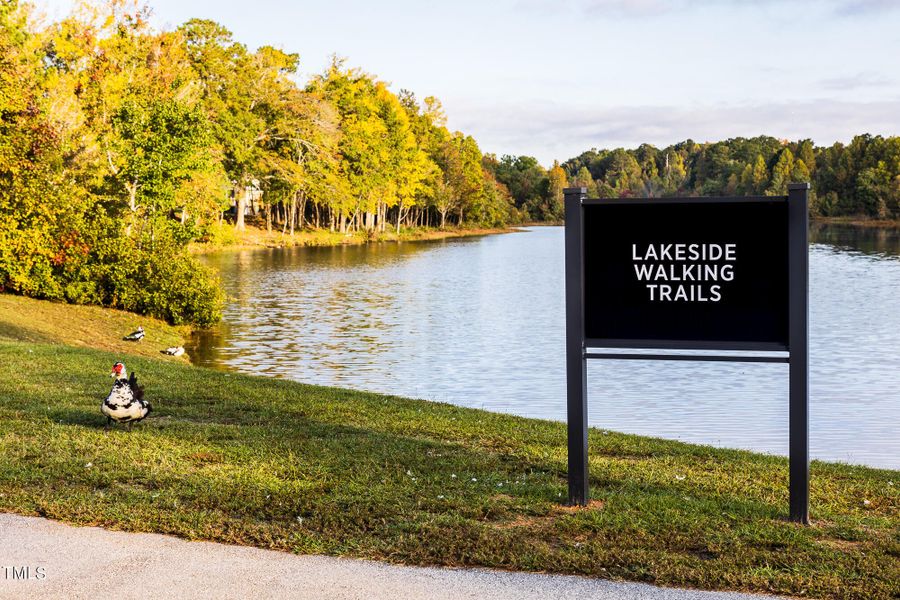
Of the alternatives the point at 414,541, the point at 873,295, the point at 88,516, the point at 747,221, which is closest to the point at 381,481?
the point at 414,541

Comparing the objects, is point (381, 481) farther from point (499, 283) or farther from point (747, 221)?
point (499, 283)

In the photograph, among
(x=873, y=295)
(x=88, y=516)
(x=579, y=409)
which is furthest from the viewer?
(x=873, y=295)

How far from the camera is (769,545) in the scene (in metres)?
5.82

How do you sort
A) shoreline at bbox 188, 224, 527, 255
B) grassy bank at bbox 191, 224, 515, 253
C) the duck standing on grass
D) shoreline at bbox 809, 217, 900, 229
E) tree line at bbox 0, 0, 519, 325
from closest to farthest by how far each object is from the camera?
the duck standing on grass, tree line at bbox 0, 0, 519, 325, grassy bank at bbox 191, 224, 515, 253, shoreline at bbox 188, 224, 527, 255, shoreline at bbox 809, 217, 900, 229

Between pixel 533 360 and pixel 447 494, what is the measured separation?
14676mm

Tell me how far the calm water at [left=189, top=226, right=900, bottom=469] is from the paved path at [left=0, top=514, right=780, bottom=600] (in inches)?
315

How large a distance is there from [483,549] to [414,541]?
0.43 meters

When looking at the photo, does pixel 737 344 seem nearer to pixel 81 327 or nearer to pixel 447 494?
pixel 447 494

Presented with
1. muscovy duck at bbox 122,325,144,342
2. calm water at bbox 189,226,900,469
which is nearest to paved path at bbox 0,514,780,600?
calm water at bbox 189,226,900,469

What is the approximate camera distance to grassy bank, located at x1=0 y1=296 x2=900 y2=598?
18.1ft

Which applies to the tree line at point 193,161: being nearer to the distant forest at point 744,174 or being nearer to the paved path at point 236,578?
the distant forest at point 744,174

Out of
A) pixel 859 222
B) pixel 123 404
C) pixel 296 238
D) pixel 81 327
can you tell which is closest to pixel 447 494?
pixel 123 404

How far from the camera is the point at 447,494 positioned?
6.96 m

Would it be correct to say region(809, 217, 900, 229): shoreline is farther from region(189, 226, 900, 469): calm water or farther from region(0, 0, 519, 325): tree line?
region(189, 226, 900, 469): calm water
